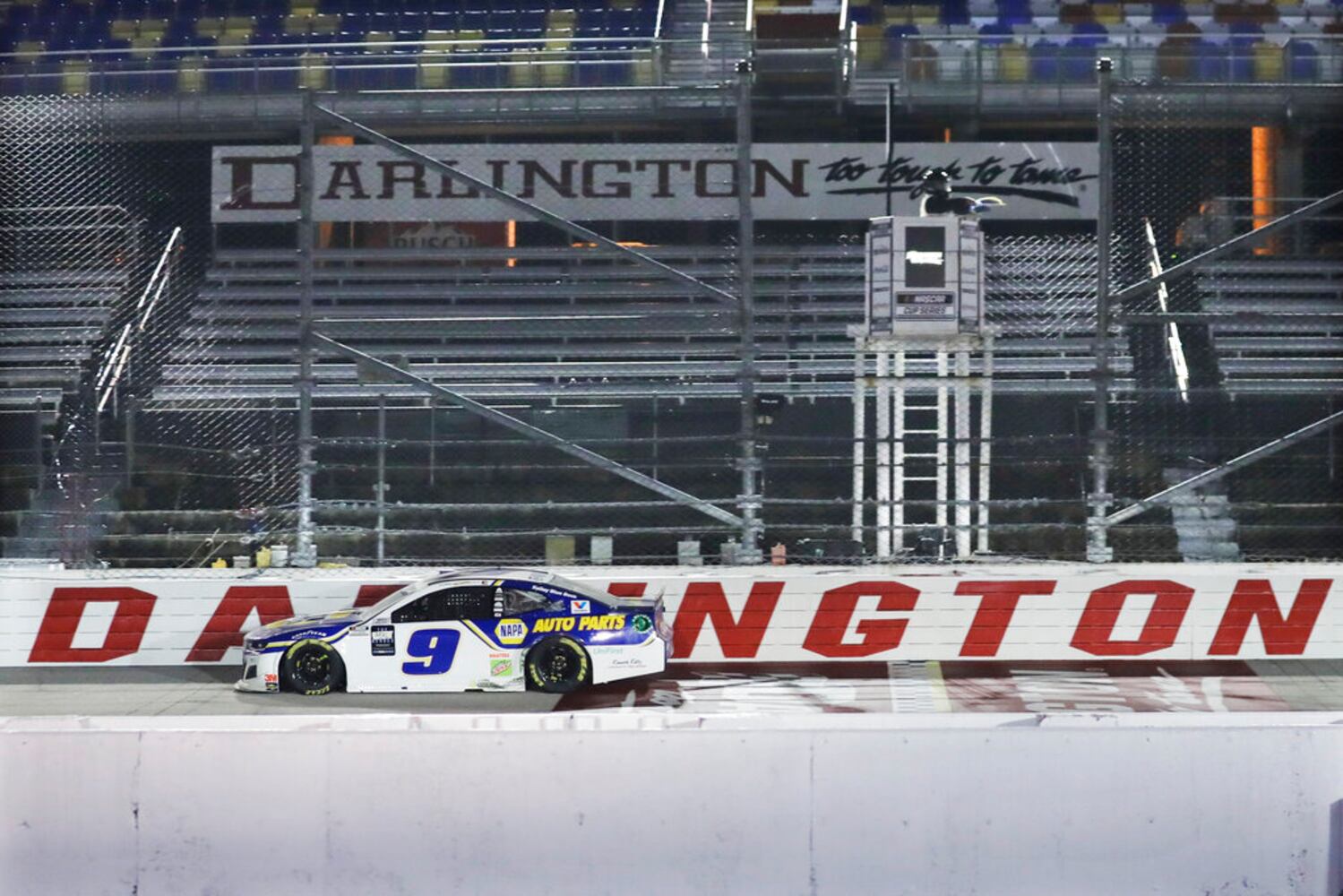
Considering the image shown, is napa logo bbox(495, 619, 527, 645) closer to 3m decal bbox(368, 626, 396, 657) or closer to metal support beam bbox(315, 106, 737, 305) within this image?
3m decal bbox(368, 626, 396, 657)

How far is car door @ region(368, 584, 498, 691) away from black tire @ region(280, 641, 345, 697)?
0.97 feet

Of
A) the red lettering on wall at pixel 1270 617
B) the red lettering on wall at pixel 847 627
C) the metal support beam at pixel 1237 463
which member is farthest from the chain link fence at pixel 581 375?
the red lettering on wall at pixel 1270 617

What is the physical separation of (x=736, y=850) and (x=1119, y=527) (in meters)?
7.22

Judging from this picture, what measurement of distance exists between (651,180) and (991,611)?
5.92 meters

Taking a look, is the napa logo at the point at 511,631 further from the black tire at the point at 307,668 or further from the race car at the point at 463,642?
the black tire at the point at 307,668

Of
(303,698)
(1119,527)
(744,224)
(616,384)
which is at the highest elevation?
(744,224)

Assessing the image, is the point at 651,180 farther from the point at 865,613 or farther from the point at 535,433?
the point at 865,613

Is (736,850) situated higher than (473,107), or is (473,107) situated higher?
(473,107)

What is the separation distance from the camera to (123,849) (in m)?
5.75

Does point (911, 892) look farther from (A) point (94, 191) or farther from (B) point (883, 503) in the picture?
(A) point (94, 191)

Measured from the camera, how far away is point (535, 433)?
43.7ft

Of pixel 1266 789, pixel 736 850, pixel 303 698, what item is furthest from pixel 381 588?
pixel 1266 789

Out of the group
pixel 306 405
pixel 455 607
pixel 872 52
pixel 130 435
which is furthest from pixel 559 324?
pixel 872 52

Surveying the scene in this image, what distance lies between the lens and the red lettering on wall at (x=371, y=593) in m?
11.8
